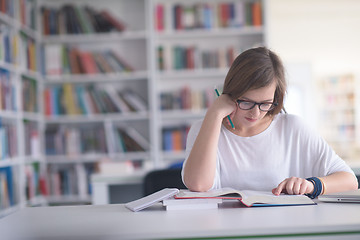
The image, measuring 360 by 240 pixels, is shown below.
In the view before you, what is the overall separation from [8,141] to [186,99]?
1.60m

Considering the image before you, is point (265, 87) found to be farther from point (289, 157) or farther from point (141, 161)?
point (141, 161)

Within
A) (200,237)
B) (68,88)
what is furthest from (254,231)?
(68,88)

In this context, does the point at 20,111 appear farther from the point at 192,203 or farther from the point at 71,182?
the point at 192,203

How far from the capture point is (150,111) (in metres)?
3.71

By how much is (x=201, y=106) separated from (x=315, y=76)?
4.80m

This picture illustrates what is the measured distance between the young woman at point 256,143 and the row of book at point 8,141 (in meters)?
2.01

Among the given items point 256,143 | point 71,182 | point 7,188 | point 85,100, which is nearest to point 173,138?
point 85,100

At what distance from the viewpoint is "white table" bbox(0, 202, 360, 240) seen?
0.76 metres

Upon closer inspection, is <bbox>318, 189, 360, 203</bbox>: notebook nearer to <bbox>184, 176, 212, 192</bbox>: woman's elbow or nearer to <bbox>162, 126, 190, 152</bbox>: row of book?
<bbox>184, 176, 212, 192</bbox>: woman's elbow

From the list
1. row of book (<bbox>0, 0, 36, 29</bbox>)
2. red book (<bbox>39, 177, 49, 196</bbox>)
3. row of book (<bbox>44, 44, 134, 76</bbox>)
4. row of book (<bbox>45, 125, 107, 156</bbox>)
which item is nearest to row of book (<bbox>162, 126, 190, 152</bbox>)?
row of book (<bbox>45, 125, 107, 156</bbox>)

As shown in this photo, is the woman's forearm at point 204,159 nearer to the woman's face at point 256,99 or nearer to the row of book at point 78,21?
the woman's face at point 256,99

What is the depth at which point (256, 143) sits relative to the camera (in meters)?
1.34

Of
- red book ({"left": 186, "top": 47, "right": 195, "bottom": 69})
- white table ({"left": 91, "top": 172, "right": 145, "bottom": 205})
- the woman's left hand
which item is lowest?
white table ({"left": 91, "top": 172, "right": 145, "bottom": 205})

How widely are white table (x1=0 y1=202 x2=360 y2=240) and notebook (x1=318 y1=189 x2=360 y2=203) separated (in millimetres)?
29
